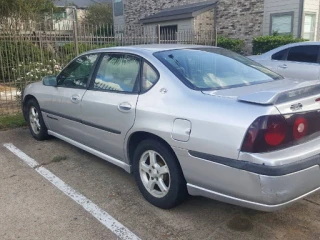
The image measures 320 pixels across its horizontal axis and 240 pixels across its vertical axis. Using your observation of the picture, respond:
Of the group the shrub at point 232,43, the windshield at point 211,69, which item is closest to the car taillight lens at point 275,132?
the windshield at point 211,69

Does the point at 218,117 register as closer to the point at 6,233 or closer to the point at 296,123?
the point at 296,123

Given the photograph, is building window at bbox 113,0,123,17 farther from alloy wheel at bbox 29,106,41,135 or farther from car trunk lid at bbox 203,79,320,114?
car trunk lid at bbox 203,79,320,114

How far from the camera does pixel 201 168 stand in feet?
8.73

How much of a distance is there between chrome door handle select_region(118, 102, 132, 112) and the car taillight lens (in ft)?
4.28

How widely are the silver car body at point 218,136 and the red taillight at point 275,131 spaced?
6cm

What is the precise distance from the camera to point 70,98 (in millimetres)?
4164

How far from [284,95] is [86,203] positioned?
216cm

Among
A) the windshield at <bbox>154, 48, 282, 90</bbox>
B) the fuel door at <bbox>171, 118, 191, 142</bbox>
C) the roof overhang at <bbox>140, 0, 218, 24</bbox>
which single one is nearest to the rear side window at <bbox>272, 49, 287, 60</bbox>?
the windshield at <bbox>154, 48, 282, 90</bbox>

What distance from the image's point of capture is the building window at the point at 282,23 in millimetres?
13336

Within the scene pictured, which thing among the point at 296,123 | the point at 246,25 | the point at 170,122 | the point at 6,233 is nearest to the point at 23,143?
the point at 6,233

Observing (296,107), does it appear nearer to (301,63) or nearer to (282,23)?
(301,63)

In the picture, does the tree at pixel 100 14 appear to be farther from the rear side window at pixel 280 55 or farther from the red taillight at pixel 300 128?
the red taillight at pixel 300 128

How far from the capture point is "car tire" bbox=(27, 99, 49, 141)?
202 inches

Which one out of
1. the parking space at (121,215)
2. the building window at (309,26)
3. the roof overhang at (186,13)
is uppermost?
the roof overhang at (186,13)
